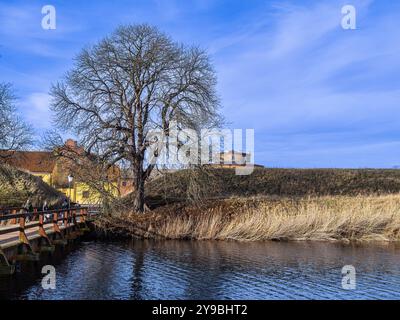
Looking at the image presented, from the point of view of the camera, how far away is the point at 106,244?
89.6 feet

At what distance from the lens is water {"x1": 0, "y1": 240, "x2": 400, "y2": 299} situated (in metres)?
13.8

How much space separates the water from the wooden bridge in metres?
0.48

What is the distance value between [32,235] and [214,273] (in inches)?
329

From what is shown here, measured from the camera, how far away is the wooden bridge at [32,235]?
15953mm

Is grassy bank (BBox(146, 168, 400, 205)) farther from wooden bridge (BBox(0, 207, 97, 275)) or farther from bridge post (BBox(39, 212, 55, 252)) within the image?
bridge post (BBox(39, 212, 55, 252))

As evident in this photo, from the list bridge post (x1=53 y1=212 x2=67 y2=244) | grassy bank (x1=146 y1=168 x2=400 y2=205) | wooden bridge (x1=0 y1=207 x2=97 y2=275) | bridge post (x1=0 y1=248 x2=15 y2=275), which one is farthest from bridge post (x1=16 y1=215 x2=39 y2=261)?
grassy bank (x1=146 y1=168 x2=400 y2=205)

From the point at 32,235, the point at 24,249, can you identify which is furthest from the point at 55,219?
the point at 24,249

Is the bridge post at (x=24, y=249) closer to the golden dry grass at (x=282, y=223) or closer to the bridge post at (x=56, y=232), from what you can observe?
the bridge post at (x=56, y=232)

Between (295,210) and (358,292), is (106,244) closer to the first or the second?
(295,210)

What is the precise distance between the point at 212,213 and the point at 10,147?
22.1 meters

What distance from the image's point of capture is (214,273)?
56.5 ft

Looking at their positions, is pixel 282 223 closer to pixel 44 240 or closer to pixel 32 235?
pixel 44 240

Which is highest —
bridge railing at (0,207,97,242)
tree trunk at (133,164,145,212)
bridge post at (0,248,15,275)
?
tree trunk at (133,164,145,212)
